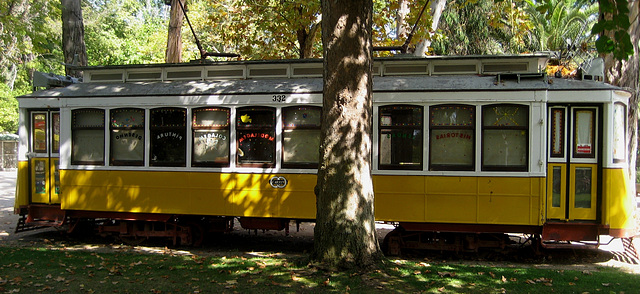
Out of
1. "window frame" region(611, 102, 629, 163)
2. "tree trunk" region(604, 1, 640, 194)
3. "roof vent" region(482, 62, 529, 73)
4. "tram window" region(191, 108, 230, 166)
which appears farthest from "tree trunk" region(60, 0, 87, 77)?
"tree trunk" region(604, 1, 640, 194)

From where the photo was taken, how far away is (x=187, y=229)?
9.58 meters

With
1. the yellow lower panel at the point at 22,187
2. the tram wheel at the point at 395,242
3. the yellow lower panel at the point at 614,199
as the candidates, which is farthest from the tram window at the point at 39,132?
the yellow lower panel at the point at 614,199

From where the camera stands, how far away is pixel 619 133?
818 centimetres

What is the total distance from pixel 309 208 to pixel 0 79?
3227 centimetres

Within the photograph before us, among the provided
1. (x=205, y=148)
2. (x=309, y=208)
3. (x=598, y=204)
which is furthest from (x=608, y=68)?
(x=205, y=148)

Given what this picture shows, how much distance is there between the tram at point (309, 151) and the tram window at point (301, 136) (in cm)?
2

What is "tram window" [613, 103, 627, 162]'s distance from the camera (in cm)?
809

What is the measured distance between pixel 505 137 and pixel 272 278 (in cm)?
441

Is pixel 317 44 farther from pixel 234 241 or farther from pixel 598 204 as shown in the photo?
pixel 598 204

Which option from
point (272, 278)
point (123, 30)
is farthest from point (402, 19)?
point (123, 30)

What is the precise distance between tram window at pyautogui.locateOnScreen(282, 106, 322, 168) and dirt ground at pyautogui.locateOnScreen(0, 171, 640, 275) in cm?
168

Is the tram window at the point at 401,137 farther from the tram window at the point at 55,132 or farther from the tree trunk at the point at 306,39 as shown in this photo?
the tree trunk at the point at 306,39

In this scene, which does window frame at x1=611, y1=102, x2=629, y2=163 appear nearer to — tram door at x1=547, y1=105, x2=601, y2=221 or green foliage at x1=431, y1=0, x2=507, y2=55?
tram door at x1=547, y1=105, x2=601, y2=221

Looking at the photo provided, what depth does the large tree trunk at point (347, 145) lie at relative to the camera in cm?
663
